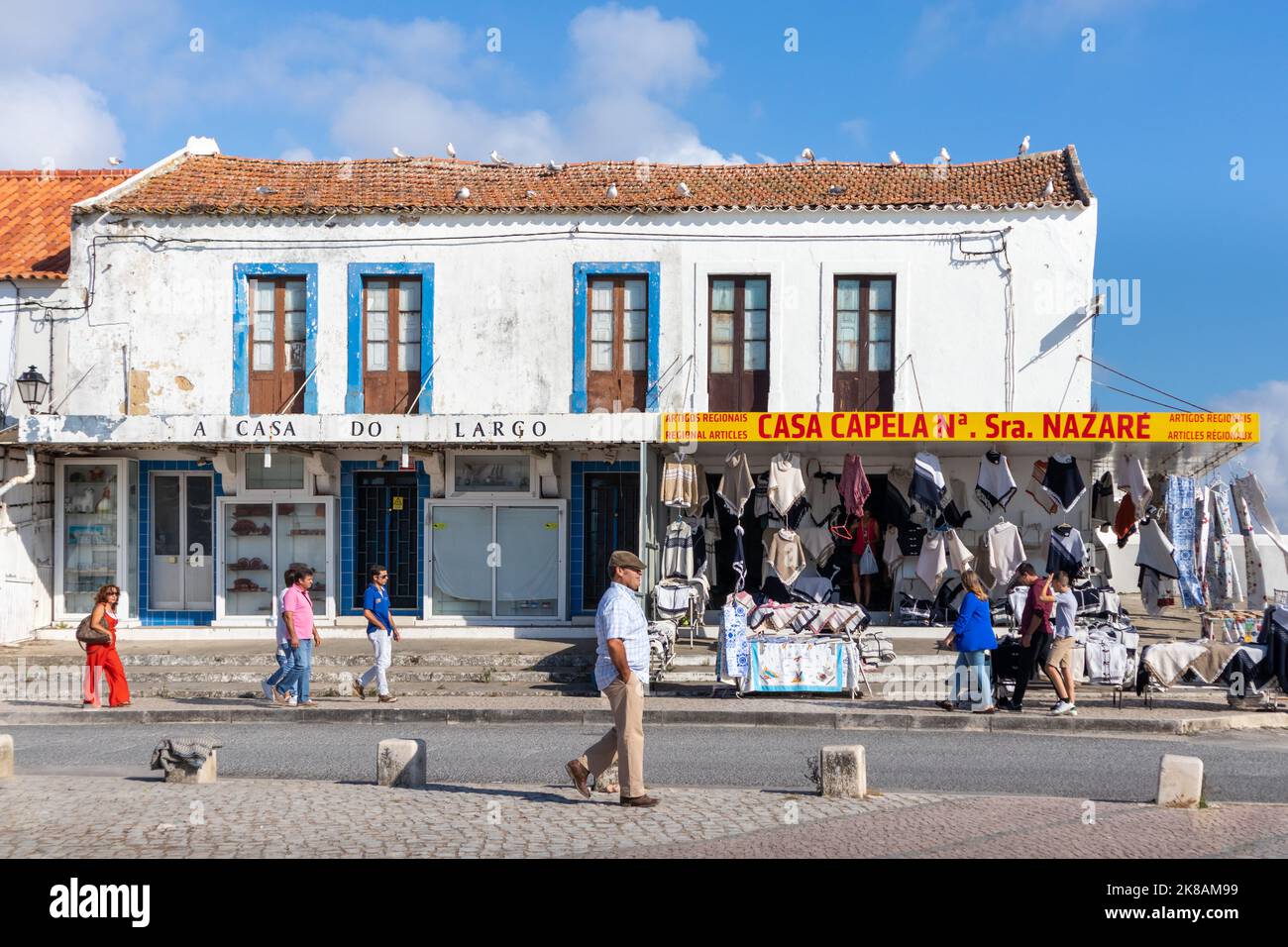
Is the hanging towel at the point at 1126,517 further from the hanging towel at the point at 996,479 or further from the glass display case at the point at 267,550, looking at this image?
the glass display case at the point at 267,550

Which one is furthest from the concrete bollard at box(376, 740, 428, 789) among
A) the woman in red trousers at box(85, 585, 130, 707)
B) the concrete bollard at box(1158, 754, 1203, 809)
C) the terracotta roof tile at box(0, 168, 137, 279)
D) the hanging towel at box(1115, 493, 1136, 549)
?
the terracotta roof tile at box(0, 168, 137, 279)

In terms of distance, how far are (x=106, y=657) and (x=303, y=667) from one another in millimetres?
2306

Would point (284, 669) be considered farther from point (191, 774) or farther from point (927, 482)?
point (927, 482)

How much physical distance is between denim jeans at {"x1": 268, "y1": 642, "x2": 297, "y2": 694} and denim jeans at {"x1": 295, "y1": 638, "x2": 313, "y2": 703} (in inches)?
2.2

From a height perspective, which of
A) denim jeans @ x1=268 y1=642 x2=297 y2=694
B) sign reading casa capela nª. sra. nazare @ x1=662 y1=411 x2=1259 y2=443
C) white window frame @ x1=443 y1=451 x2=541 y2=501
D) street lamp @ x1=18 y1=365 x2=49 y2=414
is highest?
street lamp @ x1=18 y1=365 x2=49 y2=414

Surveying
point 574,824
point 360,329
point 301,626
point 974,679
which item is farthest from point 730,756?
point 360,329

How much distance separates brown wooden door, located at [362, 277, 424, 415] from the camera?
2019 cm

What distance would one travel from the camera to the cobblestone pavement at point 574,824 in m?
8.12

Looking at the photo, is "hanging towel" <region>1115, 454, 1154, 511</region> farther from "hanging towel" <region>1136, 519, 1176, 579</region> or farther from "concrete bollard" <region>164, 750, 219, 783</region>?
"concrete bollard" <region>164, 750, 219, 783</region>

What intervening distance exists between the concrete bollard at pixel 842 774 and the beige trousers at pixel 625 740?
139 cm

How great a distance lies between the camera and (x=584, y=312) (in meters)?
19.9

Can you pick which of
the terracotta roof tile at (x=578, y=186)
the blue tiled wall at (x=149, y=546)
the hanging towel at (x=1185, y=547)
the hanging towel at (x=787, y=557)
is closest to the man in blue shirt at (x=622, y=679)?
the hanging towel at (x=787, y=557)

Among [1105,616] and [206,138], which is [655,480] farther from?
[206,138]

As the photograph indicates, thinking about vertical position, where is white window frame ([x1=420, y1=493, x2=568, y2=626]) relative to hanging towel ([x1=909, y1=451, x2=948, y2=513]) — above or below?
below
